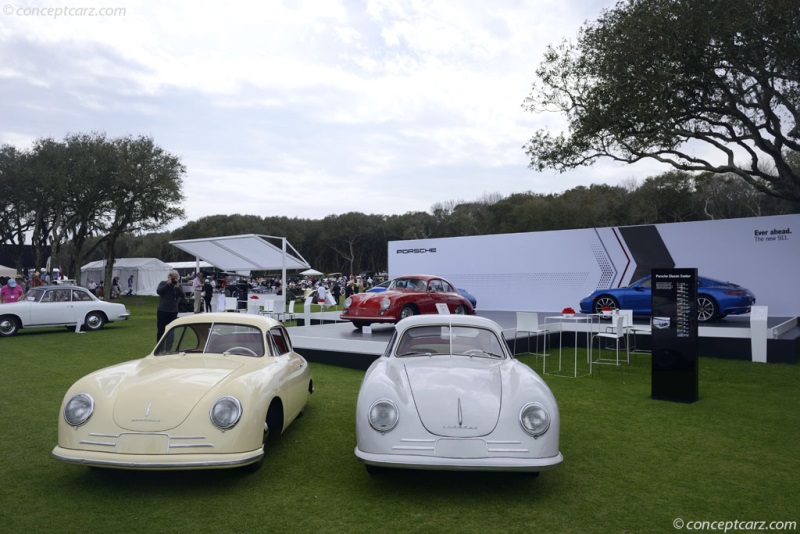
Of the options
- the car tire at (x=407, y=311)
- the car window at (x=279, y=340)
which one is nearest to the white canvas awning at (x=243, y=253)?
the car tire at (x=407, y=311)

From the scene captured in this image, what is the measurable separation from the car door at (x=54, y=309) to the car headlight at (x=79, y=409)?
41.9ft

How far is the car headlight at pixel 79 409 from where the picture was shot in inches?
158

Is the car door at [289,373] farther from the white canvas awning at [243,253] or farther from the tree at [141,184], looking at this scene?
the tree at [141,184]

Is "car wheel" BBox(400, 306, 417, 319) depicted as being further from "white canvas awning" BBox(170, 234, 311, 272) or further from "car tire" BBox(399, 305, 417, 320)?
"white canvas awning" BBox(170, 234, 311, 272)

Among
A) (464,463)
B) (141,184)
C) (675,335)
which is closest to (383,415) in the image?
(464,463)

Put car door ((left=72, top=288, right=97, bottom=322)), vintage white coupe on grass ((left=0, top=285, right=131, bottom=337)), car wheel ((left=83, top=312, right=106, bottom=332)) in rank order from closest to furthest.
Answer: vintage white coupe on grass ((left=0, top=285, right=131, bottom=337))
car door ((left=72, top=288, right=97, bottom=322))
car wheel ((left=83, top=312, right=106, bottom=332))

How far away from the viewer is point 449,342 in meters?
5.38

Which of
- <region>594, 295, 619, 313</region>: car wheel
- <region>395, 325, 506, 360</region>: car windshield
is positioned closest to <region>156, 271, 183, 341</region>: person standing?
<region>395, 325, 506, 360</region>: car windshield

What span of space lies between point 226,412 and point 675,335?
19.9 feet

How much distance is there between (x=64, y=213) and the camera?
32594mm

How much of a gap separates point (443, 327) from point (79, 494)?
10.9 ft

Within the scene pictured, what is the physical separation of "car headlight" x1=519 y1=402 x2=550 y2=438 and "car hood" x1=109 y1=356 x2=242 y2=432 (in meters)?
2.40

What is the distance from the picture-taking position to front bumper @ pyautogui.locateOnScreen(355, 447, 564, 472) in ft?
12.3

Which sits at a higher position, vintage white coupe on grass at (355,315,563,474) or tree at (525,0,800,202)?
tree at (525,0,800,202)
